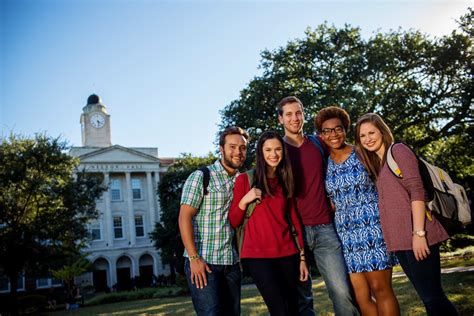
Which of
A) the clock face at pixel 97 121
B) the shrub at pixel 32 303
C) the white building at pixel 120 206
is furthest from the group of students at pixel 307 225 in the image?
the clock face at pixel 97 121

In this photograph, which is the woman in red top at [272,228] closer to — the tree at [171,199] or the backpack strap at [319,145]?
the backpack strap at [319,145]

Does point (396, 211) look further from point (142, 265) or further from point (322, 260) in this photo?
point (142, 265)

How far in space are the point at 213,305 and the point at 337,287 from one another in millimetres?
1152

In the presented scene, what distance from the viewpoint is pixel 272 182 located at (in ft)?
13.6

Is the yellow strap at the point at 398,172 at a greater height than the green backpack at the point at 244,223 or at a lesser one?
greater

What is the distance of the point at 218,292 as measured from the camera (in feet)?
13.3

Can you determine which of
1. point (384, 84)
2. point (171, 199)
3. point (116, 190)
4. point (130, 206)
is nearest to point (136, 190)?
point (130, 206)

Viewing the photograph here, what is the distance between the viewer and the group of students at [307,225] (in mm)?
3906

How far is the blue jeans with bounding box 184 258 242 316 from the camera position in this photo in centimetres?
401

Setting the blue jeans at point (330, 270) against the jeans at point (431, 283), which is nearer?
the jeans at point (431, 283)

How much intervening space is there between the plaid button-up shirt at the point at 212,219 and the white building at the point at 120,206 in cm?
4411

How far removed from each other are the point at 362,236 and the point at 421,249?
Result: 23.7 inches

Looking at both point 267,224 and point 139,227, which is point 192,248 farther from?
point 139,227

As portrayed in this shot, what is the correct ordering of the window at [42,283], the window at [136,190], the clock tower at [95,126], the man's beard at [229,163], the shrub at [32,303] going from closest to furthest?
the man's beard at [229,163] → the shrub at [32,303] → the window at [42,283] → the window at [136,190] → the clock tower at [95,126]
